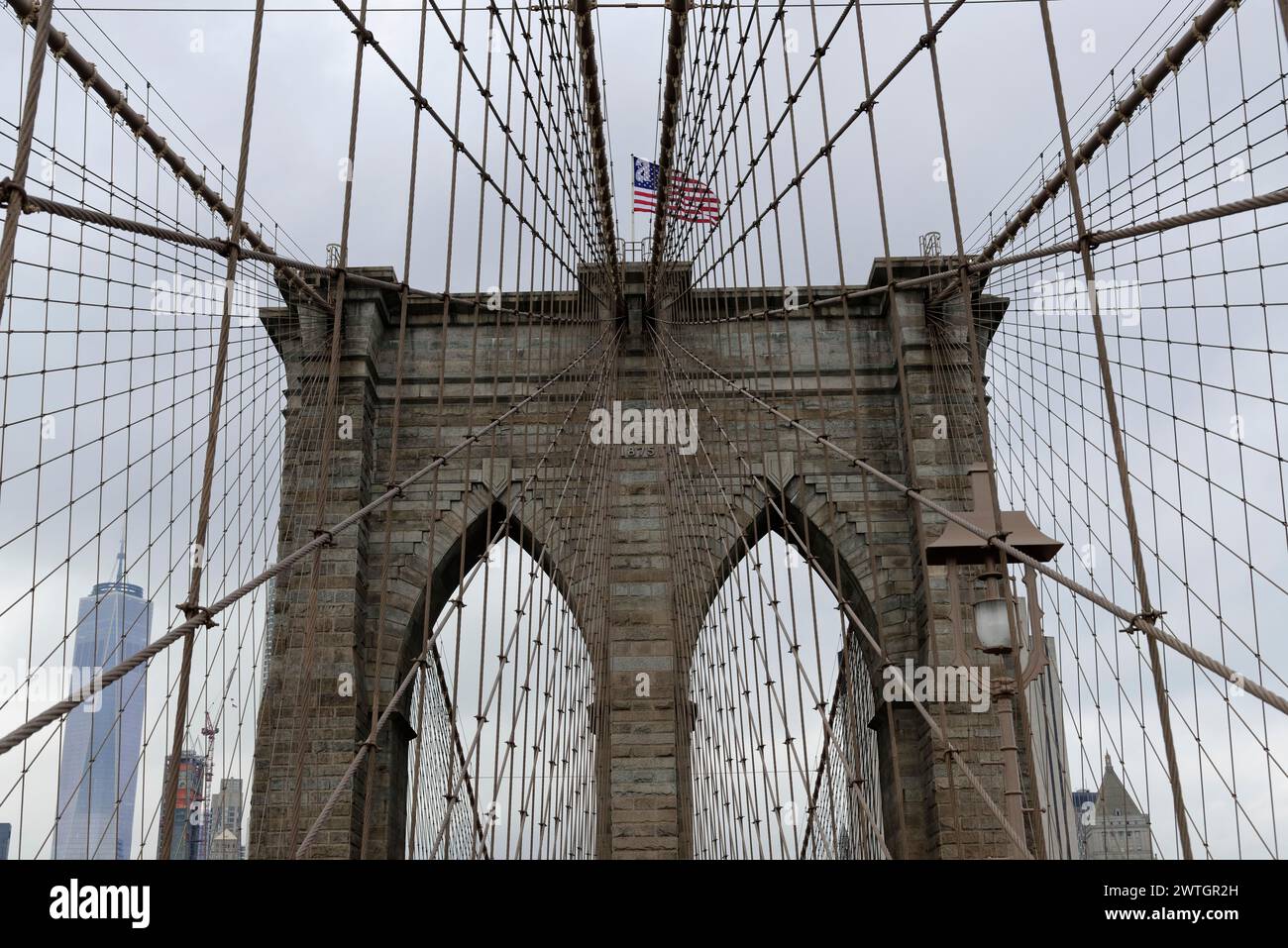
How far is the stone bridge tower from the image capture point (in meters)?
12.6

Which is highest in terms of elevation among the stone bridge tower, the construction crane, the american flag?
the american flag

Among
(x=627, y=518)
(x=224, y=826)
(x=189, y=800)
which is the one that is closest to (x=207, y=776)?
(x=189, y=800)

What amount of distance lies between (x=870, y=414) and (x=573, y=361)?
11.6 ft

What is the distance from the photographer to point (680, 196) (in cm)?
1302

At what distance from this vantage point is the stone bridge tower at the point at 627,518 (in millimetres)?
12586

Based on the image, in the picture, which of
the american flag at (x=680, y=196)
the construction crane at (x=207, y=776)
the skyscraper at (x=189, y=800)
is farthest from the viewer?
the american flag at (x=680, y=196)

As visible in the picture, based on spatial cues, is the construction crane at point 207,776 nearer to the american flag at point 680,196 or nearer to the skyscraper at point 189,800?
the skyscraper at point 189,800

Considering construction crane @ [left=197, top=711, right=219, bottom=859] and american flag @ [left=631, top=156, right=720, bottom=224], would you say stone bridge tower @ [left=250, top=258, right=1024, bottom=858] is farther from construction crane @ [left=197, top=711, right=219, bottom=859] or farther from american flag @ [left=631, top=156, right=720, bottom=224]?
american flag @ [left=631, top=156, right=720, bottom=224]

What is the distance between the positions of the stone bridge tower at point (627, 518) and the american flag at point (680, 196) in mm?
832

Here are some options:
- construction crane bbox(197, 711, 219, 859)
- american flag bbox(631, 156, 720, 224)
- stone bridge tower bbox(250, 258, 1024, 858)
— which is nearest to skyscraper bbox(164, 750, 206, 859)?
construction crane bbox(197, 711, 219, 859)

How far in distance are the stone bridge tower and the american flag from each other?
2.73 feet

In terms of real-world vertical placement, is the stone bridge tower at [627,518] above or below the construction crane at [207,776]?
above

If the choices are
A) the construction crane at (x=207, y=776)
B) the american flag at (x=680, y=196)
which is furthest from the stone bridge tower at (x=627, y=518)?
the american flag at (x=680, y=196)

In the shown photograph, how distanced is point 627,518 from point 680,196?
11.1 feet
